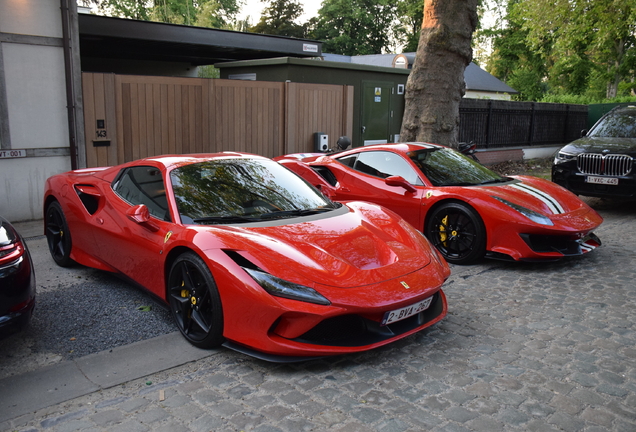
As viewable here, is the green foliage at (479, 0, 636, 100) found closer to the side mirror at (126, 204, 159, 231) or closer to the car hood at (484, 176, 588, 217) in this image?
the car hood at (484, 176, 588, 217)

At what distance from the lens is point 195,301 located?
151 inches

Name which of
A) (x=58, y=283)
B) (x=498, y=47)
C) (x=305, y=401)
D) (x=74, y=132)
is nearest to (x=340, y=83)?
(x=74, y=132)

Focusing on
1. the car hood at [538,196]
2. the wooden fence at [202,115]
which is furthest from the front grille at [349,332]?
the wooden fence at [202,115]

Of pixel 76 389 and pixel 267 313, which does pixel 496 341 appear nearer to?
pixel 267 313

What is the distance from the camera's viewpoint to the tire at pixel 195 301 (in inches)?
143

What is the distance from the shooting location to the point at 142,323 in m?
4.35

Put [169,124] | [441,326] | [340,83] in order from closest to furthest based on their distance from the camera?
[441,326]
[169,124]
[340,83]

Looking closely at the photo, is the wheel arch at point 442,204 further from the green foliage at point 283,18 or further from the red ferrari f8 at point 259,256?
the green foliage at point 283,18

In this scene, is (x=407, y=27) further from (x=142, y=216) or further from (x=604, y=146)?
(x=142, y=216)

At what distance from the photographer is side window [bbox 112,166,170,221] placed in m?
4.39

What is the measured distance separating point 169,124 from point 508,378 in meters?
7.60

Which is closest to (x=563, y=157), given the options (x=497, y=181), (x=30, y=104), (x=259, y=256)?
(x=497, y=181)

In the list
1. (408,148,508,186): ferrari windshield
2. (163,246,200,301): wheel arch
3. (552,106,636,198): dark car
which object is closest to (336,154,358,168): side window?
(408,148,508,186): ferrari windshield

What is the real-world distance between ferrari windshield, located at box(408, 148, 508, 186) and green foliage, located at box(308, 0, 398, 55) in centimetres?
4831
